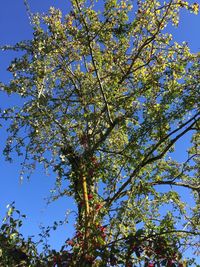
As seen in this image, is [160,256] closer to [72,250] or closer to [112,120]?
[72,250]

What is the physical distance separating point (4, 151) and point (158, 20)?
677 cm

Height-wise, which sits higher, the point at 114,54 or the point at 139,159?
the point at 114,54

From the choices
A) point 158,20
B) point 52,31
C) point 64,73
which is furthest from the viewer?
point 64,73

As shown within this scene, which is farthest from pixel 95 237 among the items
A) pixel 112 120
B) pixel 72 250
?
pixel 112 120

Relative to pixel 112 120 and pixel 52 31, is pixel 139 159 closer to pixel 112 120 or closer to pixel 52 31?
pixel 112 120

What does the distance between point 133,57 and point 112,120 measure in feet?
10.1

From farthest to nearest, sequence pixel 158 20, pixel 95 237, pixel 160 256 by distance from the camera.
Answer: pixel 158 20 < pixel 95 237 < pixel 160 256

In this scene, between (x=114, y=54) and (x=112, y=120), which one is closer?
(x=112, y=120)

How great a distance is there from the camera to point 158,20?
16.2 m

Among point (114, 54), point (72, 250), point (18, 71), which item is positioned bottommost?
point (72, 250)

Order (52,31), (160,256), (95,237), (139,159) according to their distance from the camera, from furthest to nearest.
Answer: (52,31)
(139,159)
(95,237)
(160,256)

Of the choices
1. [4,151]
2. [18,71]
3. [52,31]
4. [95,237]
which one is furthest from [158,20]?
[95,237]

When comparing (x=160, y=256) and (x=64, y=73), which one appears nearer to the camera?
(x=160, y=256)

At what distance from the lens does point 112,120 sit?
14.9 m
